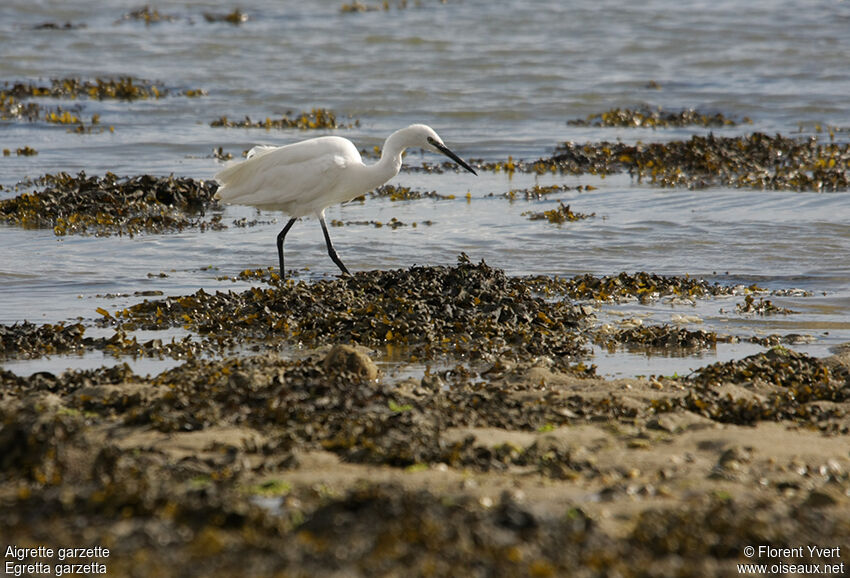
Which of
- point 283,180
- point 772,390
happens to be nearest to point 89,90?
point 283,180

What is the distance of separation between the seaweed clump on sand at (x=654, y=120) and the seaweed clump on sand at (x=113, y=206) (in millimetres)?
7123

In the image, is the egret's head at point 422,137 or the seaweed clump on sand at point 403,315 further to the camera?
the egret's head at point 422,137

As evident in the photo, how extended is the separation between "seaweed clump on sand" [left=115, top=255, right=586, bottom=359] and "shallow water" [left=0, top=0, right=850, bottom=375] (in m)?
0.53

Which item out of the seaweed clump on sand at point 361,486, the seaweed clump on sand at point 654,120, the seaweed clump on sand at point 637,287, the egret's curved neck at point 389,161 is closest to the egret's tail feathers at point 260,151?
the egret's curved neck at point 389,161

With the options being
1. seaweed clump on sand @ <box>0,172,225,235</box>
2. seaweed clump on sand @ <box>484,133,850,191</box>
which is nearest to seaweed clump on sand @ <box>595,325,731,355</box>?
seaweed clump on sand @ <box>0,172,225,235</box>

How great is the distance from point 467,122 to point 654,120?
294 centimetres

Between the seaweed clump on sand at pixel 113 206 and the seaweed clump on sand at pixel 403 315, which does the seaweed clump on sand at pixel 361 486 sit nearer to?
the seaweed clump on sand at pixel 403 315

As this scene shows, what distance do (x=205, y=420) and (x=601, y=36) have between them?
858 inches

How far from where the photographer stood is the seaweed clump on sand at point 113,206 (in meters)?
9.70

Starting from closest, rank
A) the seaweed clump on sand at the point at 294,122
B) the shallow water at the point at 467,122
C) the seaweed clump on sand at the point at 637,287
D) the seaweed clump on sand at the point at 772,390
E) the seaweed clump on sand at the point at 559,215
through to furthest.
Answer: the seaweed clump on sand at the point at 772,390 < the seaweed clump on sand at the point at 637,287 < the shallow water at the point at 467,122 < the seaweed clump on sand at the point at 559,215 < the seaweed clump on sand at the point at 294,122

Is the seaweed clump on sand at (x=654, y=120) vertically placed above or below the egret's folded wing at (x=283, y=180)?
above

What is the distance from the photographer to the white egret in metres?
8.14

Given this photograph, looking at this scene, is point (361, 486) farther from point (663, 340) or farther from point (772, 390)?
point (663, 340)

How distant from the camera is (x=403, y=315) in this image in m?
6.30
